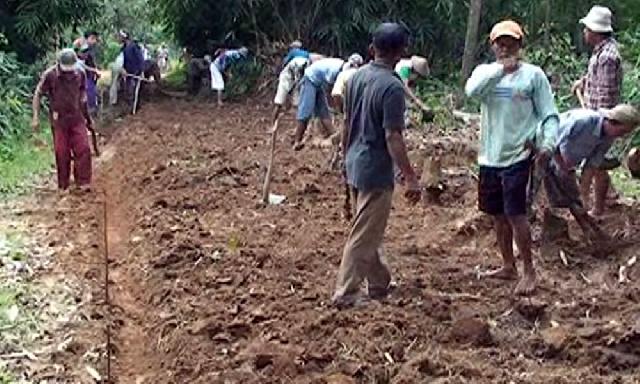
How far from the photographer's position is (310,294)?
7176mm

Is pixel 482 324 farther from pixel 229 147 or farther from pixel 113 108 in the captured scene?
pixel 113 108

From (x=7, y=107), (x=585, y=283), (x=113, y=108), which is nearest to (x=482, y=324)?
(x=585, y=283)

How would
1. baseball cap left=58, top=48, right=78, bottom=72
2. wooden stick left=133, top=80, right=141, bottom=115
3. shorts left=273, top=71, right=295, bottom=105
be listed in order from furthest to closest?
wooden stick left=133, top=80, right=141, bottom=115, shorts left=273, top=71, right=295, bottom=105, baseball cap left=58, top=48, right=78, bottom=72

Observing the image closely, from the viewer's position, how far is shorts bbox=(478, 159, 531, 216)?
689cm

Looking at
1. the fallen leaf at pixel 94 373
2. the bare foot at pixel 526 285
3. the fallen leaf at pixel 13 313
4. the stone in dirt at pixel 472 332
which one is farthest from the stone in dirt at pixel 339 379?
the fallen leaf at pixel 13 313

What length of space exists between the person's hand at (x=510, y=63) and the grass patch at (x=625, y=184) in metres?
3.56

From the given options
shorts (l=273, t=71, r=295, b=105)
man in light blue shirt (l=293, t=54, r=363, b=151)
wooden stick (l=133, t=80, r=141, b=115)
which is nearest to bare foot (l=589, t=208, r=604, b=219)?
man in light blue shirt (l=293, t=54, r=363, b=151)

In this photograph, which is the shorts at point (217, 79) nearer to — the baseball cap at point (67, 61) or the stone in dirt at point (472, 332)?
the baseball cap at point (67, 61)

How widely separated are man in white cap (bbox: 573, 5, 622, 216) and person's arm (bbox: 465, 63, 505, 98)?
1.96m

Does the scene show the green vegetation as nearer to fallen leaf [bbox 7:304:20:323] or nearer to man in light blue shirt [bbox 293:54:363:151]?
man in light blue shirt [bbox 293:54:363:151]

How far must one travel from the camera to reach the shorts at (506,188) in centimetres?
689

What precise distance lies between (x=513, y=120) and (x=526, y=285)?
3.34ft

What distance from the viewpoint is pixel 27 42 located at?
22031 millimetres

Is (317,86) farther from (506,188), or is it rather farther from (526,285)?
(526,285)
